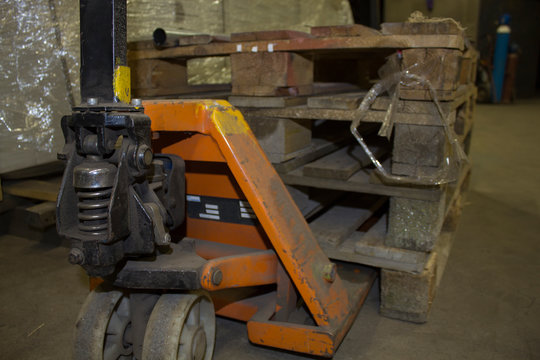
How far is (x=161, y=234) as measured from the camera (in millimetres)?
1283

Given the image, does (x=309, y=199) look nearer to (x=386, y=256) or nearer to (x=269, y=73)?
(x=386, y=256)

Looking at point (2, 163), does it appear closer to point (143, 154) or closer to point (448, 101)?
point (143, 154)

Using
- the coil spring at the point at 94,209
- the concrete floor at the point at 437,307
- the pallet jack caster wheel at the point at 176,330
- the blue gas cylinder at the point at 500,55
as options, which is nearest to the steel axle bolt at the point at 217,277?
the pallet jack caster wheel at the point at 176,330

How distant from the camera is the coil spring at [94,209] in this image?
3.98ft

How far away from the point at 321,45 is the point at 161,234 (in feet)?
3.95

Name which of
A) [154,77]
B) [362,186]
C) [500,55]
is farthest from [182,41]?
[500,55]

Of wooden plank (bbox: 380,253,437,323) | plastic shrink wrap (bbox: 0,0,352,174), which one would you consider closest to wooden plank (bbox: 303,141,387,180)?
wooden plank (bbox: 380,253,437,323)

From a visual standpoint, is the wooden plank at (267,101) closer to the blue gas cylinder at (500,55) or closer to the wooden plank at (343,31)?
the wooden plank at (343,31)

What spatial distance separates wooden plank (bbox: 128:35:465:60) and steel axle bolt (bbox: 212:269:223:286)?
3.77 ft

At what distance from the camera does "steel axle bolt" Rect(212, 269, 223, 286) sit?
138 cm

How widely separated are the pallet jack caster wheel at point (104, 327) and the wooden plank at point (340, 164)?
3.41ft

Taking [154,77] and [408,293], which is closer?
[408,293]

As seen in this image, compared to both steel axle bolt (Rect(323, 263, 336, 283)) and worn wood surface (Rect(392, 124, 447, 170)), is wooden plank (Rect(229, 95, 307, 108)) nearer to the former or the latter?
worn wood surface (Rect(392, 124, 447, 170))

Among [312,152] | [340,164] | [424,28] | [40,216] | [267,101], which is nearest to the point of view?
[424,28]
